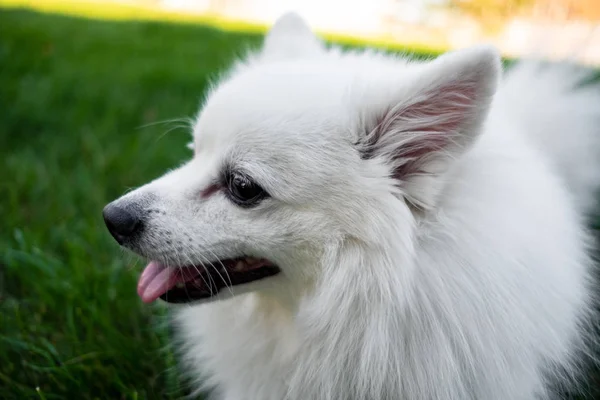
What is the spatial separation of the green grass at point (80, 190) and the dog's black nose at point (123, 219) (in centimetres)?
69

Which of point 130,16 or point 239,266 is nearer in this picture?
point 239,266

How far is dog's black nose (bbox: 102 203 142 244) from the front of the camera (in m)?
1.71

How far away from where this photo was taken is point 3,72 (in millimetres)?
5254

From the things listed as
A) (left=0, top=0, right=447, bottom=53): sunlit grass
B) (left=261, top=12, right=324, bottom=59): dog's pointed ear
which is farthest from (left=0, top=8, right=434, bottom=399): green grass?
(left=0, top=0, right=447, bottom=53): sunlit grass

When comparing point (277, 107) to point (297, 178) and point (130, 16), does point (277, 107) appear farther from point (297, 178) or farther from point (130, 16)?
point (130, 16)

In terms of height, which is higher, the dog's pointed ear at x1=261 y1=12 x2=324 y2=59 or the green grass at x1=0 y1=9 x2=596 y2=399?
the dog's pointed ear at x1=261 y1=12 x2=324 y2=59

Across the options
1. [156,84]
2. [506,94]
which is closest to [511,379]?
[506,94]

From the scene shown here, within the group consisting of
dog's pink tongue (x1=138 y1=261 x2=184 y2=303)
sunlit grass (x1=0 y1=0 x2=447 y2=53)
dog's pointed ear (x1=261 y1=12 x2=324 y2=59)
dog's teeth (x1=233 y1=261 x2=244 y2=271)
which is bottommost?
sunlit grass (x1=0 y1=0 x2=447 y2=53)

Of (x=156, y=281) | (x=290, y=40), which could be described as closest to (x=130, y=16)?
(x=290, y=40)

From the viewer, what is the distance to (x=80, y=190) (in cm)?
360

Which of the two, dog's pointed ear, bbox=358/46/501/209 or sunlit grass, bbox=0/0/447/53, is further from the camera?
sunlit grass, bbox=0/0/447/53

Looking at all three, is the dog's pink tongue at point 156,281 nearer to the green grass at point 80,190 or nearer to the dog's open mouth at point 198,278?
the dog's open mouth at point 198,278

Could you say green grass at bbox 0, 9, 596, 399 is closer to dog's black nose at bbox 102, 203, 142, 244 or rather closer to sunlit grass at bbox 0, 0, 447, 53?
dog's black nose at bbox 102, 203, 142, 244

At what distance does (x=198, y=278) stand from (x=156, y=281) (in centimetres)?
17
